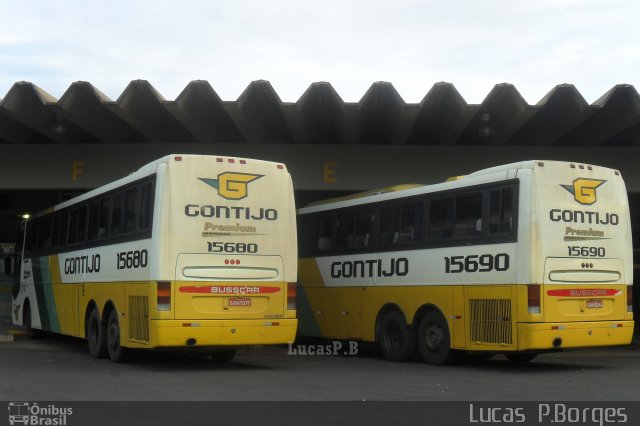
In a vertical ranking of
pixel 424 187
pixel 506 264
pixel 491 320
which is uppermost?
pixel 424 187

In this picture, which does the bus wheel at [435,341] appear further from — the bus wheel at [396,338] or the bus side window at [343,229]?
the bus side window at [343,229]

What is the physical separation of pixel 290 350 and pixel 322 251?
7.61 feet

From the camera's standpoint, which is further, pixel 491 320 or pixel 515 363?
pixel 515 363

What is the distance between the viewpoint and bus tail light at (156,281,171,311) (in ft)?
46.4

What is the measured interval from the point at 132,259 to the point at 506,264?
5849mm

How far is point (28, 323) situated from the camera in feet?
74.7

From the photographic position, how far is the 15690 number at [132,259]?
1466 centimetres

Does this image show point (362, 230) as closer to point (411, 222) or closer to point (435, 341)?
point (411, 222)

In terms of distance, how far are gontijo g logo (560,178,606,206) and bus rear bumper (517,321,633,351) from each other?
191 cm

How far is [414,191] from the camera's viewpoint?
1683 centimetres

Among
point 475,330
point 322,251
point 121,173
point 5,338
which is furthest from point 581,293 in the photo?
point 5,338

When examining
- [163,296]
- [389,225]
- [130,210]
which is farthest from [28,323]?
[389,225]
